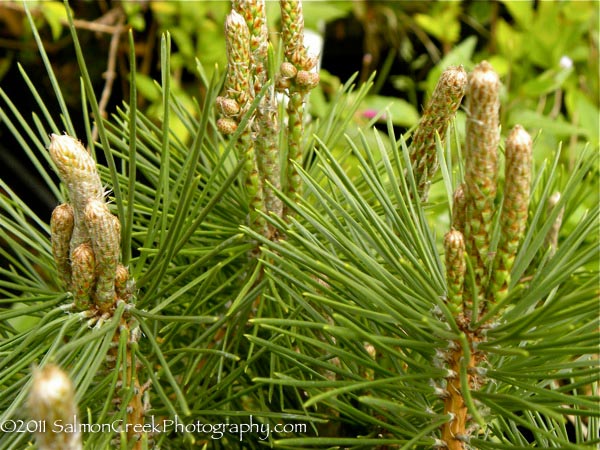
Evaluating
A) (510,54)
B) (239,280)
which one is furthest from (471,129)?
(510,54)

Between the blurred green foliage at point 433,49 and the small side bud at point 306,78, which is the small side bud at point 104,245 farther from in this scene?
the blurred green foliage at point 433,49

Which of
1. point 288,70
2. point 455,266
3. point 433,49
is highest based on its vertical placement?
point 433,49

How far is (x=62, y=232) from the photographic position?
323 mm

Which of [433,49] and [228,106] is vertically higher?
[433,49]

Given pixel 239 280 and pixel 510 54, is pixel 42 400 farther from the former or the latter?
pixel 510 54

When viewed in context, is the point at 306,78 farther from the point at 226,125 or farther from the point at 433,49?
the point at 433,49

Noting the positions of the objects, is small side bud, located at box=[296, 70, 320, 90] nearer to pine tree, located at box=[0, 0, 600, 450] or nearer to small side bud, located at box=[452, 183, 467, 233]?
pine tree, located at box=[0, 0, 600, 450]


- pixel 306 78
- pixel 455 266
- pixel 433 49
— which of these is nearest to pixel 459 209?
pixel 455 266

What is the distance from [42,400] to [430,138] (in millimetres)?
259

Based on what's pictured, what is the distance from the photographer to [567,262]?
314 mm

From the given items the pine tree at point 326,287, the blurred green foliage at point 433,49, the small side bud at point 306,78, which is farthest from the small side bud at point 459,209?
the blurred green foliage at point 433,49

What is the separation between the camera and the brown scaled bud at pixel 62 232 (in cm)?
32

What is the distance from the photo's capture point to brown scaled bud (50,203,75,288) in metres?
0.32

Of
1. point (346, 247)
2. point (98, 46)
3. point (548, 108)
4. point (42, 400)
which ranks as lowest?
point (42, 400)
